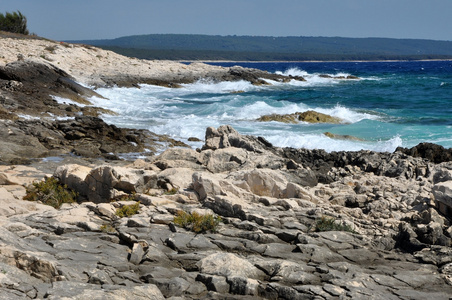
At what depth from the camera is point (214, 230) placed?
7.73 m

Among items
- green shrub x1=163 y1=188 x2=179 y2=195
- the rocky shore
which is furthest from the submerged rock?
green shrub x1=163 y1=188 x2=179 y2=195

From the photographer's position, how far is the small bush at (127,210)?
8.43 metres

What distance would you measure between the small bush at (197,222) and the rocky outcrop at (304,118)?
2147cm

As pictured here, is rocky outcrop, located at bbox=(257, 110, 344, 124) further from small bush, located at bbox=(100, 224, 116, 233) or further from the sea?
small bush, located at bbox=(100, 224, 116, 233)

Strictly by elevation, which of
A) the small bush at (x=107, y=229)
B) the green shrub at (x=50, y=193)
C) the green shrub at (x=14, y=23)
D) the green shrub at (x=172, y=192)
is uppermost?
the green shrub at (x=14, y=23)

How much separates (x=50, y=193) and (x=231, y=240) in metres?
4.45

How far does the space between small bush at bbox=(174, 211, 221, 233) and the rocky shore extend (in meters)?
0.07

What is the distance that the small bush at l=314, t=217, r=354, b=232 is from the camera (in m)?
7.94

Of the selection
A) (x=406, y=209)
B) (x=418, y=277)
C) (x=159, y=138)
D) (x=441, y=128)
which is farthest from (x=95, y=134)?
(x=441, y=128)

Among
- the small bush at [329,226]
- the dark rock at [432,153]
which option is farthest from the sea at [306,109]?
the small bush at [329,226]

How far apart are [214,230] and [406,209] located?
3.61m

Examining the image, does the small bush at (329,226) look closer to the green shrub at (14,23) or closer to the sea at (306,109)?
the sea at (306,109)

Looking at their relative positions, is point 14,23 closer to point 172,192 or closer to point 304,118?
point 304,118

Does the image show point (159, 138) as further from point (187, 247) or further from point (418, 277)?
point (418, 277)
